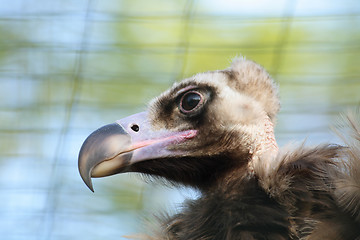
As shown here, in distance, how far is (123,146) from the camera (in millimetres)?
2043

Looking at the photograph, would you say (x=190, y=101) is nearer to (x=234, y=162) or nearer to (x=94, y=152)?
(x=234, y=162)

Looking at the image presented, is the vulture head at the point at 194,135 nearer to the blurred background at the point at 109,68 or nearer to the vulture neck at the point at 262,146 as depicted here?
the vulture neck at the point at 262,146

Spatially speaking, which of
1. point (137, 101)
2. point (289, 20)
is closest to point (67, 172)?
point (137, 101)

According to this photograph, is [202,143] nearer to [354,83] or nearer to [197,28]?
[354,83]

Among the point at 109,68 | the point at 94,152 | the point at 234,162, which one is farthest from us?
the point at 109,68

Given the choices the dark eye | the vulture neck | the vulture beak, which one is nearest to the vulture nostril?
the vulture beak

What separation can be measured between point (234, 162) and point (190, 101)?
25 centimetres

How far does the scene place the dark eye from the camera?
216cm

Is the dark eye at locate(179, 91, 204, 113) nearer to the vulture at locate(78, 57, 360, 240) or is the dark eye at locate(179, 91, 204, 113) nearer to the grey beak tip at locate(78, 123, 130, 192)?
the vulture at locate(78, 57, 360, 240)

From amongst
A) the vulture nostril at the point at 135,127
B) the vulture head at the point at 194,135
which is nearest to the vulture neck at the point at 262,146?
the vulture head at the point at 194,135

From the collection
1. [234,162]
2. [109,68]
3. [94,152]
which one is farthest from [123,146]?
[109,68]

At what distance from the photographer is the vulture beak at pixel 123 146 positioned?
6.52 feet

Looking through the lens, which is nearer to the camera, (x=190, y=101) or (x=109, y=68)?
(x=190, y=101)

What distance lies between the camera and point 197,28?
4.28 m
